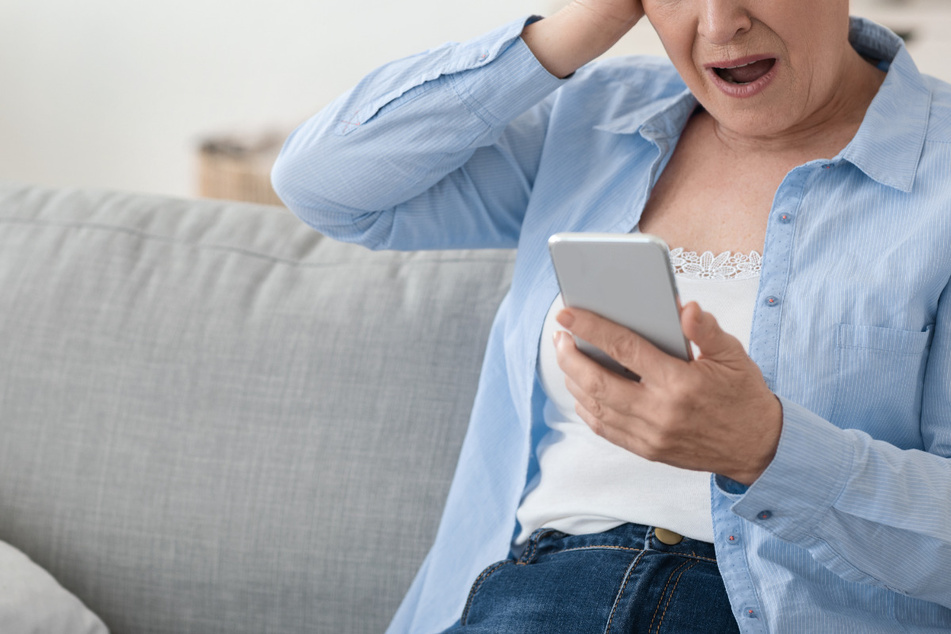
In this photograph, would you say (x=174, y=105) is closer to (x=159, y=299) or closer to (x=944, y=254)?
(x=159, y=299)

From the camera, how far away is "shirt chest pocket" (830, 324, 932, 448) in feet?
2.70

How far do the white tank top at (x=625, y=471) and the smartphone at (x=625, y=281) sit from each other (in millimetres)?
250

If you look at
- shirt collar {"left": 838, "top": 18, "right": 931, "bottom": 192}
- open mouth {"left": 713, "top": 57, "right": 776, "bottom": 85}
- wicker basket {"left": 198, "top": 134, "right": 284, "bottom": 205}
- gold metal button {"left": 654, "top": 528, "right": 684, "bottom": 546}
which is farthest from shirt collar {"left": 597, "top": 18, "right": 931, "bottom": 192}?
wicker basket {"left": 198, "top": 134, "right": 284, "bottom": 205}

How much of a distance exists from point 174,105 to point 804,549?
289 cm

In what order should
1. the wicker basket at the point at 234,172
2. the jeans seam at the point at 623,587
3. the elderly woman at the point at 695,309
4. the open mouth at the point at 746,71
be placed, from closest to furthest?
the elderly woman at the point at 695,309 → the jeans seam at the point at 623,587 → the open mouth at the point at 746,71 → the wicker basket at the point at 234,172

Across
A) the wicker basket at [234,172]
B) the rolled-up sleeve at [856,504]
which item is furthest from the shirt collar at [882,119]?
A: the wicker basket at [234,172]

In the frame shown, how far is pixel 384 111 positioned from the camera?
3.46ft

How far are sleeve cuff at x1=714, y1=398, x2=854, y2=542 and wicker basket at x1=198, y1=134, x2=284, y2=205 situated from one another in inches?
71.9

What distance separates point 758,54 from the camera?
0.91 metres

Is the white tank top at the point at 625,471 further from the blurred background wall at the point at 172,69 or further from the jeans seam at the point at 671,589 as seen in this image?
the blurred background wall at the point at 172,69

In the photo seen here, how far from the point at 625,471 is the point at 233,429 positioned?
0.52m

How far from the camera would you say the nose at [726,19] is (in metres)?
0.88

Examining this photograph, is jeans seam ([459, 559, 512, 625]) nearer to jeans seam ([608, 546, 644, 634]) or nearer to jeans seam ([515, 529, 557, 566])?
jeans seam ([515, 529, 557, 566])

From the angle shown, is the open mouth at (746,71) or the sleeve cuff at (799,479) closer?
the sleeve cuff at (799,479)
